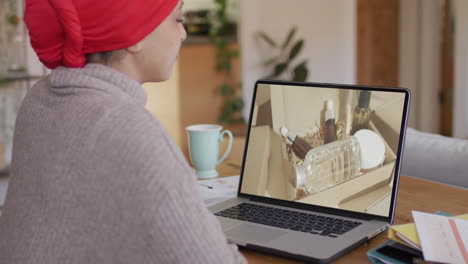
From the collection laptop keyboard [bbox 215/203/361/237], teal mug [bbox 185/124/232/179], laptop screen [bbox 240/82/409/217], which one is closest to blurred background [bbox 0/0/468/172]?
teal mug [bbox 185/124/232/179]

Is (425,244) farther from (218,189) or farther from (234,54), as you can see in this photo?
(234,54)

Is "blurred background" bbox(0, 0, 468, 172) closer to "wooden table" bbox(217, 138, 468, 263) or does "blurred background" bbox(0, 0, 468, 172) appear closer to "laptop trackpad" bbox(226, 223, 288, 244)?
"wooden table" bbox(217, 138, 468, 263)

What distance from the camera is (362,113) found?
1.21 m

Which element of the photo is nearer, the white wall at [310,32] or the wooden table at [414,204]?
the wooden table at [414,204]

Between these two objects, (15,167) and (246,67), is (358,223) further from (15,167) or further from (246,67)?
(246,67)

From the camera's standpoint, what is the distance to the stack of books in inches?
35.7

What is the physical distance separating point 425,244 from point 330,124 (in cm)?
38

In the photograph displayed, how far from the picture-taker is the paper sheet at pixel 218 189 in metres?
1.36

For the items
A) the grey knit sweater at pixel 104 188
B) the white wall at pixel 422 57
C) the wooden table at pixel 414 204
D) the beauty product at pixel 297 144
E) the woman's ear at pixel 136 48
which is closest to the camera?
the grey knit sweater at pixel 104 188

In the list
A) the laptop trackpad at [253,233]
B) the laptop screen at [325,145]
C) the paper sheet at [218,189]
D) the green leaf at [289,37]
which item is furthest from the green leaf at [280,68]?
the laptop trackpad at [253,233]

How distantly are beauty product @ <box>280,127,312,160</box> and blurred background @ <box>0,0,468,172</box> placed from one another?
11.9 ft

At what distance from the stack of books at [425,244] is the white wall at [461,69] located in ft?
15.2

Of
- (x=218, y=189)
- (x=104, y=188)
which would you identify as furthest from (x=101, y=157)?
(x=218, y=189)

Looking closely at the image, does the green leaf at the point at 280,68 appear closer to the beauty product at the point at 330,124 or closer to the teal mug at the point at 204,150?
the teal mug at the point at 204,150
